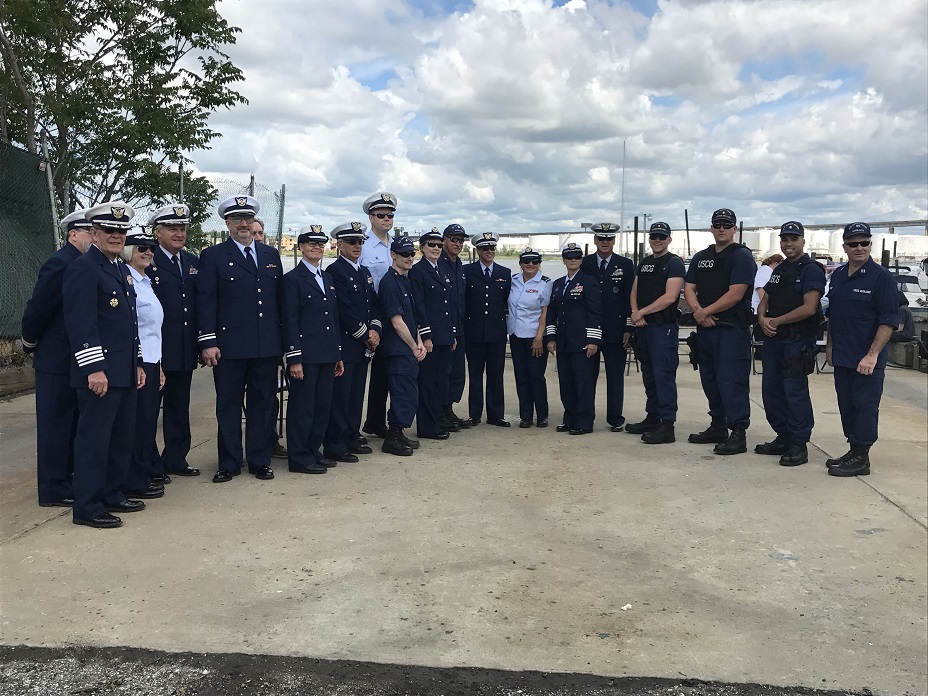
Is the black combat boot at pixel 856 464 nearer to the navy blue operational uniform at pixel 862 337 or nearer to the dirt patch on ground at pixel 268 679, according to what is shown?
the navy blue operational uniform at pixel 862 337

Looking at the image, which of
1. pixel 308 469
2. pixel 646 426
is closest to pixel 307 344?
pixel 308 469

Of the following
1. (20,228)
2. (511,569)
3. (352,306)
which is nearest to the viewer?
(511,569)

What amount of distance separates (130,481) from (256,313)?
1.32 meters

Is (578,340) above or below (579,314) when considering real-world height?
below

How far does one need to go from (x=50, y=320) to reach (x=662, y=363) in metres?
4.79

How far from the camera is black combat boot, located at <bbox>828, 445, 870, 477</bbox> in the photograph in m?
6.12

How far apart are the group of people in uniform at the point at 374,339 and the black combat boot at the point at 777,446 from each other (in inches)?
0.8

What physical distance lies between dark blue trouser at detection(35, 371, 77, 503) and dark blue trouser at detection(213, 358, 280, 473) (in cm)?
98

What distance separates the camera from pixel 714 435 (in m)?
7.15

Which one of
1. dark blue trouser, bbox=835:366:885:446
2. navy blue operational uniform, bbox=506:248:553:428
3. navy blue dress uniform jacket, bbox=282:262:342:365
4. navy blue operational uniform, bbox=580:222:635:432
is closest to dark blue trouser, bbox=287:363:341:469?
navy blue dress uniform jacket, bbox=282:262:342:365

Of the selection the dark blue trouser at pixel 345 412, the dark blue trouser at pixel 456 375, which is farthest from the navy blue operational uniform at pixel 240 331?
the dark blue trouser at pixel 456 375

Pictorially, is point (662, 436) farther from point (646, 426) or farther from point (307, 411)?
point (307, 411)

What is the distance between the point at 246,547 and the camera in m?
4.28

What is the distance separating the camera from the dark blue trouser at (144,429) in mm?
5102
